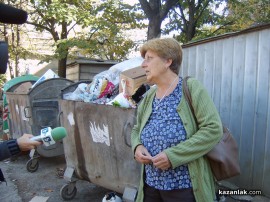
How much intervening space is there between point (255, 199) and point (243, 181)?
33 cm

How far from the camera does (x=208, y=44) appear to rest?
443cm

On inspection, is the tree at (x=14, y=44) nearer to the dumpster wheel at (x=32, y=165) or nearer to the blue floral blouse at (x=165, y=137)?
the dumpster wheel at (x=32, y=165)

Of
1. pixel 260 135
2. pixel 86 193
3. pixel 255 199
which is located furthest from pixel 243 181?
pixel 86 193

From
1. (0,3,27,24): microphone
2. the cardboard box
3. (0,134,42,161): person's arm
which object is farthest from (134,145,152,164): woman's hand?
the cardboard box

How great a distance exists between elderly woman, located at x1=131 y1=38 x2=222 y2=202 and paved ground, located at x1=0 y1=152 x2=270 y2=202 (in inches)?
74.7

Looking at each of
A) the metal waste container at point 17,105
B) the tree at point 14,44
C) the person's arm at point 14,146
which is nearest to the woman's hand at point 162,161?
the person's arm at point 14,146

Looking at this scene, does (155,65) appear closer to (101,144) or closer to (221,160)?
(221,160)

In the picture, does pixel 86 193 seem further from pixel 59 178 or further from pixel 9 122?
pixel 9 122

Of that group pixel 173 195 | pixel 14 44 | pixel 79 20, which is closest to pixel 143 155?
pixel 173 195

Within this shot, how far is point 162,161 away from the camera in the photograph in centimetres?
195

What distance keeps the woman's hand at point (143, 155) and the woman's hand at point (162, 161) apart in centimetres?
8

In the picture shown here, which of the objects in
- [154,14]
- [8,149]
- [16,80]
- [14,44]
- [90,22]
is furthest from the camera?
[14,44]

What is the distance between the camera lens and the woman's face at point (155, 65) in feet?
7.36

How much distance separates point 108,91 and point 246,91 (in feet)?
5.94
